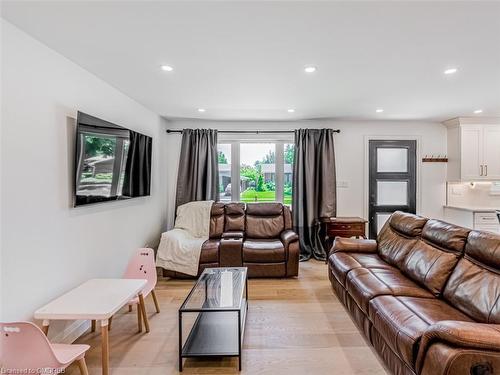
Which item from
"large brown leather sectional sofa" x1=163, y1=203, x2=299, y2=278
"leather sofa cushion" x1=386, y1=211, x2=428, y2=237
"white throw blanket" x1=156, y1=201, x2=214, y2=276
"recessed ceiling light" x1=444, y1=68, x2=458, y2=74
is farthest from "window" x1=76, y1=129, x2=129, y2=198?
"recessed ceiling light" x1=444, y1=68, x2=458, y2=74

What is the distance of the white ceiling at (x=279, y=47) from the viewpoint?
1.77m

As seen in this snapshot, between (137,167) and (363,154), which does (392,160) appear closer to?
(363,154)

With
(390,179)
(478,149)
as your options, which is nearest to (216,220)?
(390,179)

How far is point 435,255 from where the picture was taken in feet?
8.20

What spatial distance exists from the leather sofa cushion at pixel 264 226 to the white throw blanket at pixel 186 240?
677mm

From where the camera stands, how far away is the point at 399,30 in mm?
1986

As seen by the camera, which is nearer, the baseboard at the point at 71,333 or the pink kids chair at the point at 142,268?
the baseboard at the point at 71,333

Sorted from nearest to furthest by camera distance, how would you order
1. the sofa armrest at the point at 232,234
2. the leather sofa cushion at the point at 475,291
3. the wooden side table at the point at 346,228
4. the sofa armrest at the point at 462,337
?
the sofa armrest at the point at 462,337 → the leather sofa cushion at the point at 475,291 → the sofa armrest at the point at 232,234 → the wooden side table at the point at 346,228

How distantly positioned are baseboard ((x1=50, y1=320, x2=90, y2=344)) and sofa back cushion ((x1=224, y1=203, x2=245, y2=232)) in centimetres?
234

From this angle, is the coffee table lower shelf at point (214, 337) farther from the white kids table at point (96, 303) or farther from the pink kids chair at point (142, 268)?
the pink kids chair at point (142, 268)

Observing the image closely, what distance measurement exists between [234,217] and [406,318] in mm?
3080

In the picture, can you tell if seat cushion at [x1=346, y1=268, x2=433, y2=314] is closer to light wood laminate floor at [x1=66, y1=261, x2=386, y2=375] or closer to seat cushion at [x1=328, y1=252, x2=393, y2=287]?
seat cushion at [x1=328, y1=252, x2=393, y2=287]

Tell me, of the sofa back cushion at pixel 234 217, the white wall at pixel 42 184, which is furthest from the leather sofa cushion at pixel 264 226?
the white wall at pixel 42 184

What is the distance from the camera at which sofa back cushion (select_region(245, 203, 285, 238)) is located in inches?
178
